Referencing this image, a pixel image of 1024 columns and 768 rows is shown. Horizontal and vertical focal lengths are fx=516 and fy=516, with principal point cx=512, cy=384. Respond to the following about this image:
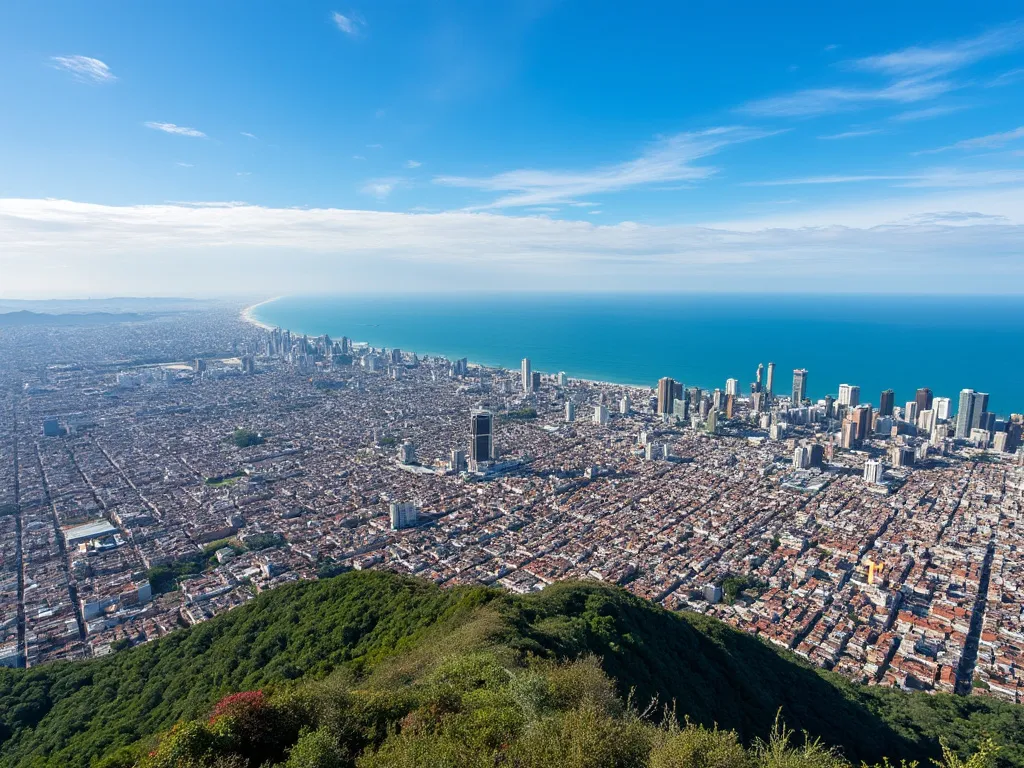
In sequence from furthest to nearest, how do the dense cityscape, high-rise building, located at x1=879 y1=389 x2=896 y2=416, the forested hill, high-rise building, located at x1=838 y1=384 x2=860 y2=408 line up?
high-rise building, located at x1=838 y1=384 x2=860 y2=408 < high-rise building, located at x1=879 y1=389 x2=896 y2=416 < the dense cityscape < the forested hill

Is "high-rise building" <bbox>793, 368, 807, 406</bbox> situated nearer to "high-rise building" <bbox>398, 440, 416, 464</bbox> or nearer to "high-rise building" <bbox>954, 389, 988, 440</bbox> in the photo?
"high-rise building" <bbox>954, 389, 988, 440</bbox>

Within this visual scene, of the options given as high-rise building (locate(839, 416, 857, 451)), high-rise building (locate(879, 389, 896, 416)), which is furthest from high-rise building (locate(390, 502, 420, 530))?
high-rise building (locate(879, 389, 896, 416))

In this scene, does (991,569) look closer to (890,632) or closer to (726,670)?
(890,632)

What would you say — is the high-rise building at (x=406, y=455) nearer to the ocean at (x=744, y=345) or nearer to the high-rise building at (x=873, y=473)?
the high-rise building at (x=873, y=473)

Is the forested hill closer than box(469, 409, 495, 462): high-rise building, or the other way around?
the forested hill

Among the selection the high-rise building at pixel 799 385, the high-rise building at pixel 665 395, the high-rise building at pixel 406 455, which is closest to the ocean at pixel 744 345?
the high-rise building at pixel 799 385

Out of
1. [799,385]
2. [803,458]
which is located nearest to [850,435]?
[803,458]
